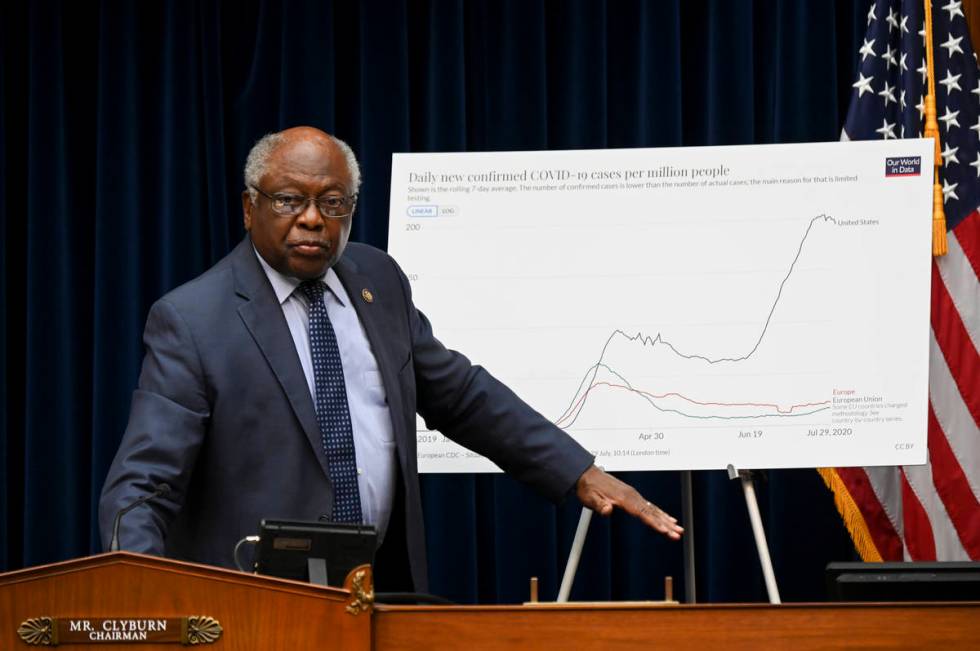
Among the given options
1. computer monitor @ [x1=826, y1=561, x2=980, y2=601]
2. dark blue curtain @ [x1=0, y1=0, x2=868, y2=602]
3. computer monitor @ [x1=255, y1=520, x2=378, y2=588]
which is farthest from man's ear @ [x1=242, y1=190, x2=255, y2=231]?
dark blue curtain @ [x1=0, y1=0, x2=868, y2=602]

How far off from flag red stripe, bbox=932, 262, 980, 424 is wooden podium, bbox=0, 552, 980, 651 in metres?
2.05

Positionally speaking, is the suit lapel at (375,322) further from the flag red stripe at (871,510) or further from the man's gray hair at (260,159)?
the flag red stripe at (871,510)

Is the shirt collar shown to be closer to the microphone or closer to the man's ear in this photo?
the man's ear

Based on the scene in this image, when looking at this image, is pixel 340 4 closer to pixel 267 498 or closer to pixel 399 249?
pixel 399 249

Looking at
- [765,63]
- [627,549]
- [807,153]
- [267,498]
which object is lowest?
[627,549]

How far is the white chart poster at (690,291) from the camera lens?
11.1 feet

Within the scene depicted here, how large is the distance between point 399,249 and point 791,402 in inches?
43.0

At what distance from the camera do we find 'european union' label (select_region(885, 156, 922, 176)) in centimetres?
346

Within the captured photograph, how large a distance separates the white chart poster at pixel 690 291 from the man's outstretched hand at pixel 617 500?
1.93 feet

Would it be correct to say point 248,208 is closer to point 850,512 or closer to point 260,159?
point 260,159

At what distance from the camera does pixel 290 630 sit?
1719 millimetres

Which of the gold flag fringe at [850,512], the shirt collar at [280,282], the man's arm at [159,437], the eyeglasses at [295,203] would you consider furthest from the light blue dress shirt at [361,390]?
the gold flag fringe at [850,512]

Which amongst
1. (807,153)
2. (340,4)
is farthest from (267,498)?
(340,4)

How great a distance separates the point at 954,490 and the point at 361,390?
71.7 inches
